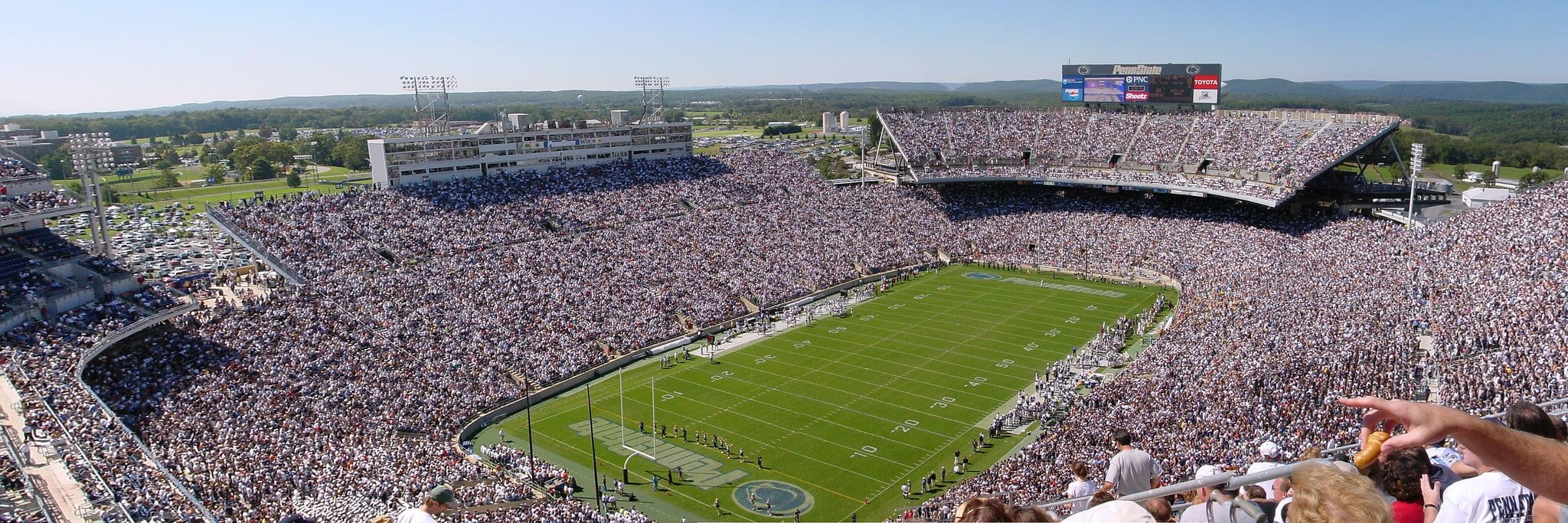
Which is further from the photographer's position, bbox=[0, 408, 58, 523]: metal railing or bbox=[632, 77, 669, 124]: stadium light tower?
bbox=[632, 77, 669, 124]: stadium light tower

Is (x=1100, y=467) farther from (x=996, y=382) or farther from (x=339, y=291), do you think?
(x=339, y=291)

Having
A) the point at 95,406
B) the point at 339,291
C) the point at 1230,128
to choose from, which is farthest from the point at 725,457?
the point at 1230,128

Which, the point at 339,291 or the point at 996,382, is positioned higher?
the point at 339,291

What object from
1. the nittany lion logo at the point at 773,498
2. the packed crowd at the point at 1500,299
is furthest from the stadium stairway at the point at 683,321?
the packed crowd at the point at 1500,299

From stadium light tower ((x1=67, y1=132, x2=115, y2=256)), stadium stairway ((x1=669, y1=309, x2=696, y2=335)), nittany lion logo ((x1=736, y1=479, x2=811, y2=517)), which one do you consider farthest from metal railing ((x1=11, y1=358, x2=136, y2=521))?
stadium stairway ((x1=669, y1=309, x2=696, y2=335))

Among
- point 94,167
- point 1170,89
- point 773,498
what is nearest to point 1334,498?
point 773,498

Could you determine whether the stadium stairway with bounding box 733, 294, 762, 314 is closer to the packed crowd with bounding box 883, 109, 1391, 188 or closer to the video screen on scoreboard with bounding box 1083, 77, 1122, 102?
the packed crowd with bounding box 883, 109, 1391, 188

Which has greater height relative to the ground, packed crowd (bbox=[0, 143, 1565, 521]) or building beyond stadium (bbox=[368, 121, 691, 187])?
building beyond stadium (bbox=[368, 121, 691, 187])
